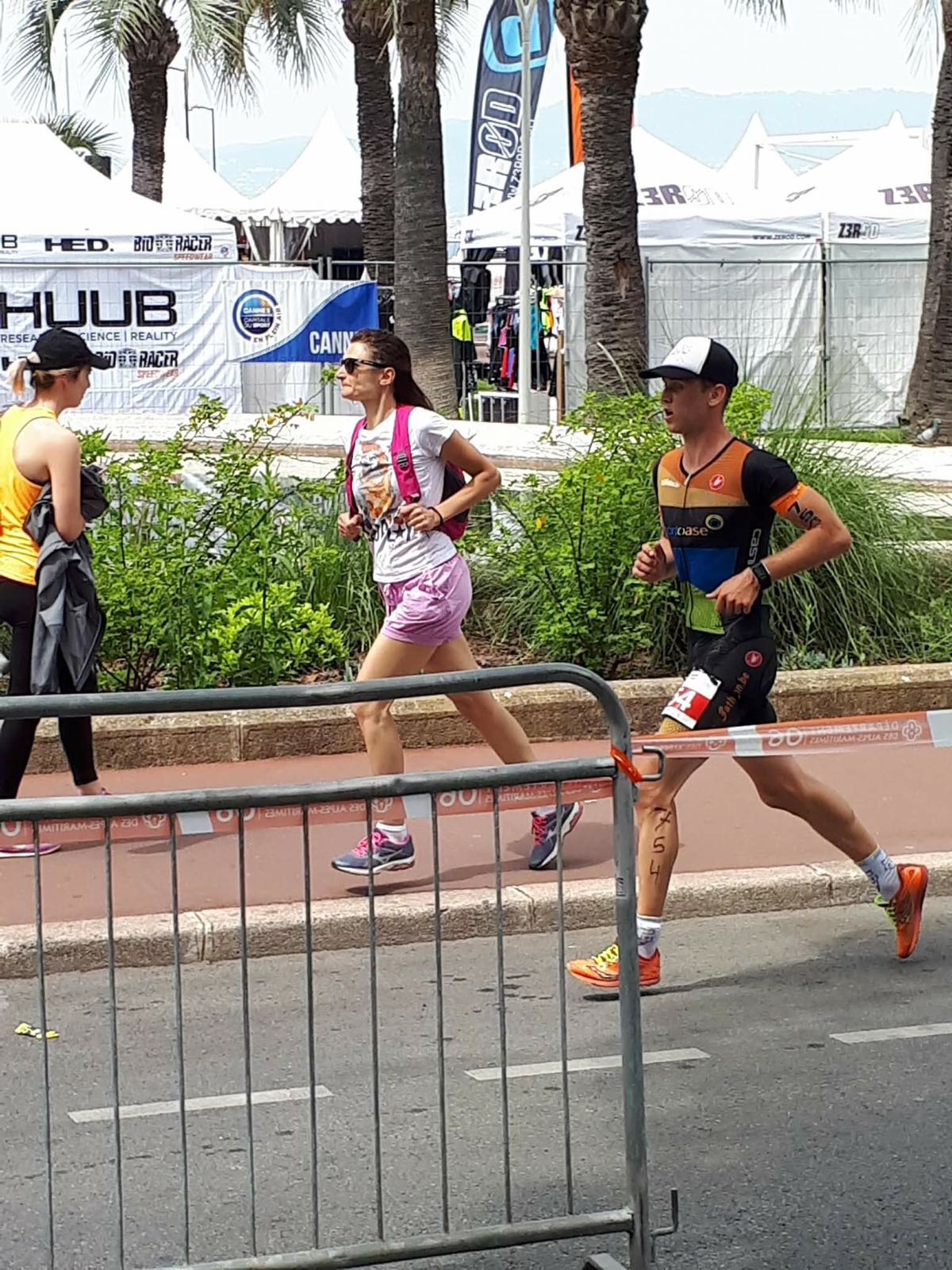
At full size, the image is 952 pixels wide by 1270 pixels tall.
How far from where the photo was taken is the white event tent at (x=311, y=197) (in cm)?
3597

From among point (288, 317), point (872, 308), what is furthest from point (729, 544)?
point (872, 308)

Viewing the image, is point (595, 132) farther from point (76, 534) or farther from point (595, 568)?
point (76, 534)

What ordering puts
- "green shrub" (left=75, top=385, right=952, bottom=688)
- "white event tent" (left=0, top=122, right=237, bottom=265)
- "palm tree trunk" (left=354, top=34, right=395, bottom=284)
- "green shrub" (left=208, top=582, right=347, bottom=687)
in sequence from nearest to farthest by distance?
"green shrub" (left=208, top=582, right=347, bottom=687)
"green shrub" (left=75, top=385, right=952, bottom=688)
"white event tent" (left=0, top=122, right=237, bottom=265)
"palm tree trunk" (left=354, top=34, right=395, bottom=284)

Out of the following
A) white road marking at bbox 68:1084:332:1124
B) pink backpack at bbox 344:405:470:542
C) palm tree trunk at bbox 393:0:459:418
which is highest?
palm tree trunk at bbox 393:0:459:418

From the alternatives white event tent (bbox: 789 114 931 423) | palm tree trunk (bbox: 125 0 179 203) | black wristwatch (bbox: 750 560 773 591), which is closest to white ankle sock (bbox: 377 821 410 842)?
black wristwatch (bbox: 750 560 773 591)

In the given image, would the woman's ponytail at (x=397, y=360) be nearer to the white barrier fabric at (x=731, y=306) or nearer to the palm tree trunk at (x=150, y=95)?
the white barrier fabric at (x=731, y=306)

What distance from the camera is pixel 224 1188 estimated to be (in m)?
4.54

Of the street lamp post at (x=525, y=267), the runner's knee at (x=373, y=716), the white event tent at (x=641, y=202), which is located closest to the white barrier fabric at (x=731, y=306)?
the street lamp post at (x=525, y=267)

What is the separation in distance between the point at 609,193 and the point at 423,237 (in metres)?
4.64

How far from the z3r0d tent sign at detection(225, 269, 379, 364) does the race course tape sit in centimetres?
1761

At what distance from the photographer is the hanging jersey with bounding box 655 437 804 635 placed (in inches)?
230

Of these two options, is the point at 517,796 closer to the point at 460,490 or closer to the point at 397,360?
the point at 460,490

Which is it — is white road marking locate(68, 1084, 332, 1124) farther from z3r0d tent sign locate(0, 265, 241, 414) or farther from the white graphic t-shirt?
z3r0d tent sign locate(0, 265, 241, 414)

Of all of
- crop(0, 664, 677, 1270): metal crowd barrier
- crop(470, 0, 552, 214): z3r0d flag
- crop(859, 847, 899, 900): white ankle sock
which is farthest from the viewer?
crop(470, 0, 552, 214): z3r0d flag
